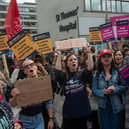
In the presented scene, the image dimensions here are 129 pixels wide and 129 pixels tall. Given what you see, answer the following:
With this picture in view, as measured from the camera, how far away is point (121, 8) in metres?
34.1

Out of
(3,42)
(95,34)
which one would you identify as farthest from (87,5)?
(3,42)

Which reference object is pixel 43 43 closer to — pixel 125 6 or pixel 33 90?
pixel 33 90

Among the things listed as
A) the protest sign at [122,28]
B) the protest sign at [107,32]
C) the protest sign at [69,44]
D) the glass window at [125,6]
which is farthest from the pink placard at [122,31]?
the glass window at [125,6]

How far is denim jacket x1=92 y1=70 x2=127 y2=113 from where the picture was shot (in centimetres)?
444

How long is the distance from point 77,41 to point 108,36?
1258 millimetres

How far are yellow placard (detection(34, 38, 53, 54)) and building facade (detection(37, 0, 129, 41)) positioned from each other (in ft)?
75.9

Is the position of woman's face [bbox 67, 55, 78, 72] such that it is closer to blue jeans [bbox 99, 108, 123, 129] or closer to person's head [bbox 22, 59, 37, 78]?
person's head [bbox 22, 59, 37, 78]

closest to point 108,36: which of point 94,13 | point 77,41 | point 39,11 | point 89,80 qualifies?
point 77,41

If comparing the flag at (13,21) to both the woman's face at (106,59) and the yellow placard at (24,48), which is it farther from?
the woman's face at (106,59)

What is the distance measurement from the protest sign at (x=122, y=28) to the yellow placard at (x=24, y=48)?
3207 mm

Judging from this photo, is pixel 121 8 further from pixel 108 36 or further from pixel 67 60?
pixel 67 60

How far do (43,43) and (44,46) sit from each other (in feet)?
0.35

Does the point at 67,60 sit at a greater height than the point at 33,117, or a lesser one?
greater

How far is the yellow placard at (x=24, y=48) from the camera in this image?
192 inches
